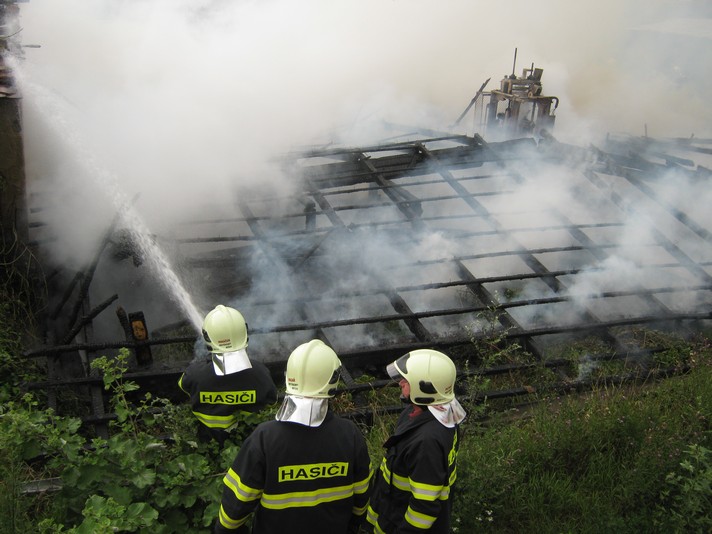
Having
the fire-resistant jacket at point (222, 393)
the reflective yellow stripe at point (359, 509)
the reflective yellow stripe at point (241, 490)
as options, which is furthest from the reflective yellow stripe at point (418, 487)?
the fire-resistant jacket at point (222, 393)

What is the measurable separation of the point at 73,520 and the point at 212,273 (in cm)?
376

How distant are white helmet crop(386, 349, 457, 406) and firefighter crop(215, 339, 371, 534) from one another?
0.33 meters

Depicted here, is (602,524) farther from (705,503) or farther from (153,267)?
(153,267)

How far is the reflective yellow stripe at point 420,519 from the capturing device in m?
2.80

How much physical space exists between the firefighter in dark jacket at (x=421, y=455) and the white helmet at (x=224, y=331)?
971 millimetres

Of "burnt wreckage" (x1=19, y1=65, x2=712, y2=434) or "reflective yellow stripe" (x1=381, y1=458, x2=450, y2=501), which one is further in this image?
"burnt wreckage" (x1=19, y1=65, x2=712, y2=434)

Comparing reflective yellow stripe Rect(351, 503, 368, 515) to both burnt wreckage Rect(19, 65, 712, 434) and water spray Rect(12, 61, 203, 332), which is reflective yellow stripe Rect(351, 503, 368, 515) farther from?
water spray Rect(12, 61, 203, 332)

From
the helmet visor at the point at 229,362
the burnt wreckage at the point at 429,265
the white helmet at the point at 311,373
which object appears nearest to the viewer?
the white helmet at the point at 311,373

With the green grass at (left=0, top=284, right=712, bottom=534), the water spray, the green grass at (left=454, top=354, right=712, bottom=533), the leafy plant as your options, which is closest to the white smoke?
the water spray

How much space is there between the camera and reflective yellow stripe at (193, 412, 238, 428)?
3480 millimetres

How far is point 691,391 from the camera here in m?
4.85

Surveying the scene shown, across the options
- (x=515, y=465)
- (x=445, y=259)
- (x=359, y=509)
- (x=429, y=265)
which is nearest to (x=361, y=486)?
(x=359, y=509)

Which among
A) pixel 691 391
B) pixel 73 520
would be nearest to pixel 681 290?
pixel 691 391

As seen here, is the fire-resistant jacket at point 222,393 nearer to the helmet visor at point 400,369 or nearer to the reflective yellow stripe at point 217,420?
the reflective yellow stripe at point 217,420
